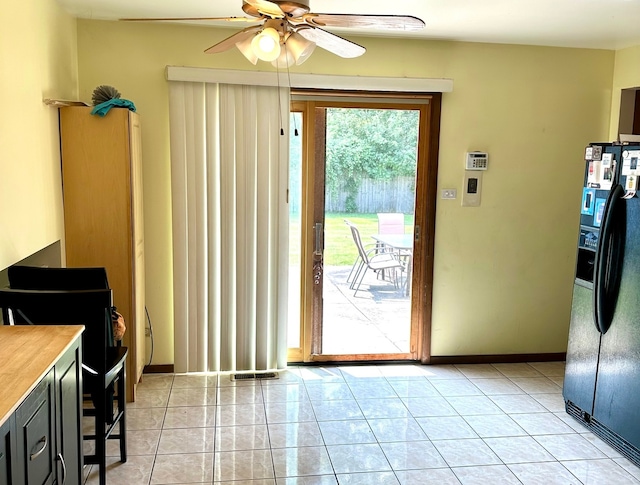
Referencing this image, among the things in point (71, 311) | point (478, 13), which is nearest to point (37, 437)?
point (71, 311)

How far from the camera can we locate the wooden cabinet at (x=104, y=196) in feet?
11.1

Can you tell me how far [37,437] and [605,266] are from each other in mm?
2905

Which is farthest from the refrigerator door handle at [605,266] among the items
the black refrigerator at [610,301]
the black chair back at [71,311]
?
the black chair back at [71,311]

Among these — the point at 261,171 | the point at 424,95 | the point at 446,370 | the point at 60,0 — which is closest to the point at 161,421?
the point at 261,171

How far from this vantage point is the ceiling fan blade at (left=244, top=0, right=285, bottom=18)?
7.18 ft

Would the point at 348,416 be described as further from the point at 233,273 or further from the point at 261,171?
the point at 261,171

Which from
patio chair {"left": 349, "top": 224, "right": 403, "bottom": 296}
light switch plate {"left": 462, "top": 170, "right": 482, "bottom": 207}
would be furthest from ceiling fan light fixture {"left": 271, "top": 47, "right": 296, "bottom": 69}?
light switch plate {"left": 462, "top": 170, "right": 482, "bottom": 207}

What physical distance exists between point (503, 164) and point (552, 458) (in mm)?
2192

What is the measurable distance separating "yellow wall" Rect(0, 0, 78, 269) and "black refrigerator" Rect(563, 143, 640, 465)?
3.05 m

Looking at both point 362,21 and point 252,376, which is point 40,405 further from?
point 252,376

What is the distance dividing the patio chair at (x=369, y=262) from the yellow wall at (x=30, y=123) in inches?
82.4

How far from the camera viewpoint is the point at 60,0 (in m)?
3.29

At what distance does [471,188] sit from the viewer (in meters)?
4.33

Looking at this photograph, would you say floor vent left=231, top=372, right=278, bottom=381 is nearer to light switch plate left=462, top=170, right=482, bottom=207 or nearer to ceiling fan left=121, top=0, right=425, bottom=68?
light switch plate left=462, top=170, right=482, bottom=207
